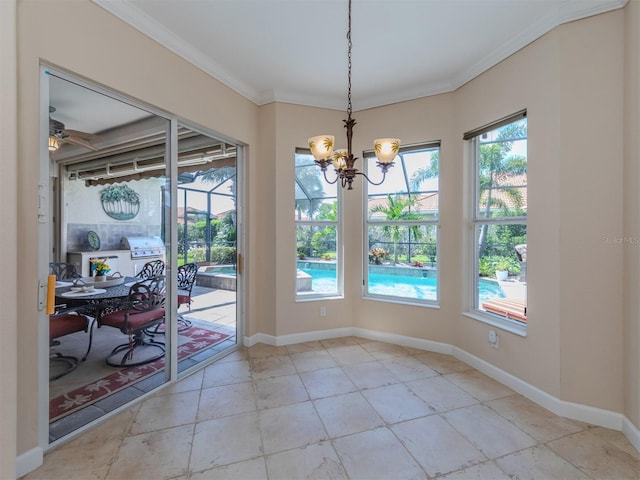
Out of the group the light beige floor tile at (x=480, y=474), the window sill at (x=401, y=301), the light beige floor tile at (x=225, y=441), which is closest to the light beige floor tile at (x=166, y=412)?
the light beige floor tile at (x=225, y=441)

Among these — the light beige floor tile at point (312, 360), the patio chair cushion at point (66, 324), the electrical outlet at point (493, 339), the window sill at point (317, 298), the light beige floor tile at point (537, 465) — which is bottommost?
the light beige floor tile at point (537, 465)

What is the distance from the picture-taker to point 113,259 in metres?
2.33

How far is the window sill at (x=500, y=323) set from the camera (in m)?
2.44

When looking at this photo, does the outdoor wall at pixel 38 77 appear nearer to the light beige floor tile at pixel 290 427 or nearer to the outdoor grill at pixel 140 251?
the outdoor grill at pixel 140 251

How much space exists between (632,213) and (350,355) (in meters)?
2.51

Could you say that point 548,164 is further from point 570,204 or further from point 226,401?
point 226,401

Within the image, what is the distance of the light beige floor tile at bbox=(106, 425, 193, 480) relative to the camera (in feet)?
5.20

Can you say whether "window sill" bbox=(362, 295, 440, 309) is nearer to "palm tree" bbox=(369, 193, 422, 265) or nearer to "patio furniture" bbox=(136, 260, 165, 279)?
"palm tree" bbox=(369, 193, 422, 265)

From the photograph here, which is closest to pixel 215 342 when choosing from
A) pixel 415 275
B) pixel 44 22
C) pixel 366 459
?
pixel 366 459

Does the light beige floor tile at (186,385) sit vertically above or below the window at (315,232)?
below

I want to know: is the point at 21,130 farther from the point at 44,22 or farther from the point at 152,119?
the point at 152,119

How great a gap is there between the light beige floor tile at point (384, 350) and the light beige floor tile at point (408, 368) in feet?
0.27

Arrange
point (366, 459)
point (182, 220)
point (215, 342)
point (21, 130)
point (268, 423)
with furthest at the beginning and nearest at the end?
point (215, 342)
point (182, 220)
point (268, 423)
point (366, 459)
point (21, 130)

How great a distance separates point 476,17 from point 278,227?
253cm
